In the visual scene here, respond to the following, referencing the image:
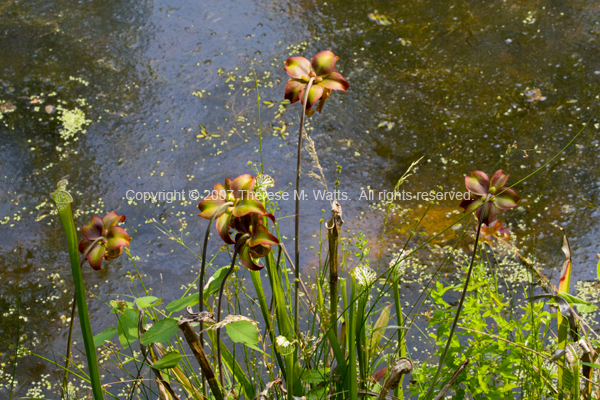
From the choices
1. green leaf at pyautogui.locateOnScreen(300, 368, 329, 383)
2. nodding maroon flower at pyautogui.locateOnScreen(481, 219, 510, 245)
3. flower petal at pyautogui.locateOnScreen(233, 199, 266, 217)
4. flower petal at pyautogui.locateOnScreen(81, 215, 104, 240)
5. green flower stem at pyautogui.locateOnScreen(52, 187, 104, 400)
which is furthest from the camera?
nodding maroon flower at pyautogui.locateOnScreen(481, 219, 510, 245)

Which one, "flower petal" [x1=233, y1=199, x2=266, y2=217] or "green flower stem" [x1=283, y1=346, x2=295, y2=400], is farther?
"green flower stem" [x1=283, y1=346, x2=295, y2=400]

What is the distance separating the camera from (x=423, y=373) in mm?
1264

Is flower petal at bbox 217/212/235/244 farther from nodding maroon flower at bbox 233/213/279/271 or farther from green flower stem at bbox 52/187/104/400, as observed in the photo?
green flower stem at bbox 52/187/104/400

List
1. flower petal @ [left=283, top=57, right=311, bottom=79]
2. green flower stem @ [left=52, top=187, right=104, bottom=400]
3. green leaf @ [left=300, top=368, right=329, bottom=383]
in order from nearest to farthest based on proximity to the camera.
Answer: green flower stem @ [left=52, top=187, right=104, bottom=400], flower petal @ [left=283, top=57, right=311, bottom=79], green leaf @ [left=300, top=368, right=329, bottom=383]

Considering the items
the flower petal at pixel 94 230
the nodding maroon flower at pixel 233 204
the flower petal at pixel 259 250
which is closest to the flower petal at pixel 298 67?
the nodding maroon flower at pixel 233 204

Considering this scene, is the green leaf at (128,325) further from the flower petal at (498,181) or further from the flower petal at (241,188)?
the flower petal at (498,181)

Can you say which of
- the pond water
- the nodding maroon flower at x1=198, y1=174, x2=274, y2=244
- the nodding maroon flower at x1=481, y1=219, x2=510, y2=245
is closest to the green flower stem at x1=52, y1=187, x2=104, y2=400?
the nodding maroon flower at x1=198, y1=174, x2=274, y2=244

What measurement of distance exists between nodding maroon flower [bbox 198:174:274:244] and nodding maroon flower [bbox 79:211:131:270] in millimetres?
204

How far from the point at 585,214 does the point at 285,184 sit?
1.54 metres

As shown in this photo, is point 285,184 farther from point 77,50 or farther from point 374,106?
point 77,50

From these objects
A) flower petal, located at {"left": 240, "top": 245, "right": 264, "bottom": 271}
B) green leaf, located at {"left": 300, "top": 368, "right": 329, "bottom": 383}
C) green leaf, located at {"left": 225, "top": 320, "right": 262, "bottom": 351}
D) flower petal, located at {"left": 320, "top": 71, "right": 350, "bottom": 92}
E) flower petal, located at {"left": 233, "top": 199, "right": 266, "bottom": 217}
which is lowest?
green leaf, located at {"left": 300, "top": 368, "right": 329, "bottom": 383}

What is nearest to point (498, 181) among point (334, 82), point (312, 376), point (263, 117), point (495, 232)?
point (334, 82)

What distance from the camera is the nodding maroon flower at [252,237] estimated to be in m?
0.84

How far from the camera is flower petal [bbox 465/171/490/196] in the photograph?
38.8 inches
